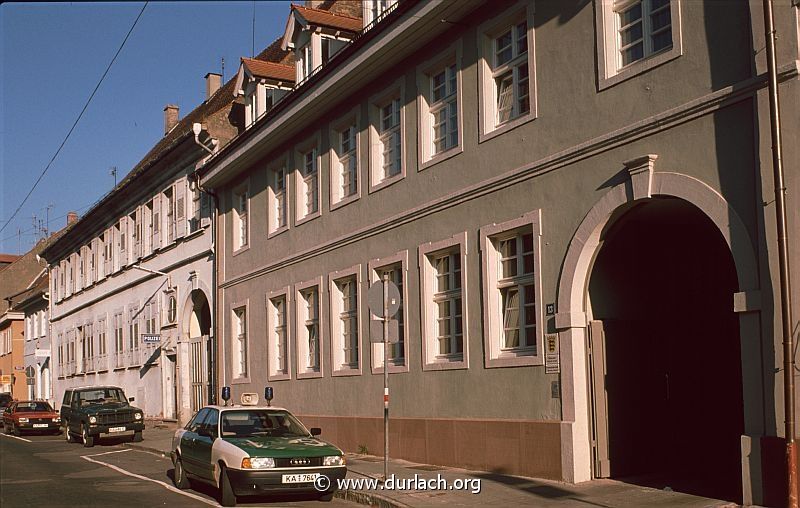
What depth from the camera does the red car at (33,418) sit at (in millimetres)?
34969

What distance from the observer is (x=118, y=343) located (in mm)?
42062

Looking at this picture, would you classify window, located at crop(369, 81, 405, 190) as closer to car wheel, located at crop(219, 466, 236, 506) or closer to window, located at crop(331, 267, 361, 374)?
window, located at crop(331, 267, 361, 374)

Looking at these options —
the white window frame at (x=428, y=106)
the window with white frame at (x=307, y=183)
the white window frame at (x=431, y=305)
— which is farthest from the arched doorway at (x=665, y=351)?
the window with white frame at (x=307, y=183)

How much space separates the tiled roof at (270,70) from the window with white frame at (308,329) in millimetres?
6886

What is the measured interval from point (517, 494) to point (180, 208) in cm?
2301

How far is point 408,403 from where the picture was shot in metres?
18.6

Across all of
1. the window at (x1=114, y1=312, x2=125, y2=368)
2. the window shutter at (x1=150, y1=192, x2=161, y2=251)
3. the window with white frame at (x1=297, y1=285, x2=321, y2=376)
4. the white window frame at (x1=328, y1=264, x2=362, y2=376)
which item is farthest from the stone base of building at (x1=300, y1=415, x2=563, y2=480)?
the window at (x1=114, y1=312, x2=125, y2=368)

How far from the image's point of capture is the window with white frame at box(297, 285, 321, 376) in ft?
77.6

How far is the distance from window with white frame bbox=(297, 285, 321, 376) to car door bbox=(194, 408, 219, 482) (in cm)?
849

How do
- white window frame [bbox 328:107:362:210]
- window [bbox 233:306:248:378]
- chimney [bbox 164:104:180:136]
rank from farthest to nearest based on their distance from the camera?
1. chimney [bbox 164:104:180:136]
2. window [bbox 233:306:248:378]
3. white window frame [bbox 328:107:362:210]

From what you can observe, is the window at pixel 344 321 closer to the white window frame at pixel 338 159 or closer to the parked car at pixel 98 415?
the white window frame at pixel 338 159

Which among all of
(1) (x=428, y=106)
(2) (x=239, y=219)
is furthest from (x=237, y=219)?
(1) (x=428, y=106)

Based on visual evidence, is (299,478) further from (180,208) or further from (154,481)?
(180,208)

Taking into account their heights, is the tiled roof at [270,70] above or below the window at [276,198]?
above
